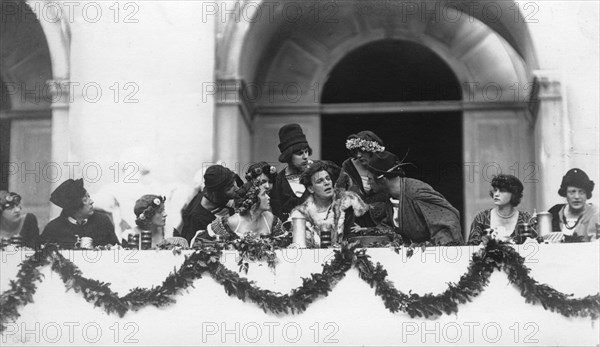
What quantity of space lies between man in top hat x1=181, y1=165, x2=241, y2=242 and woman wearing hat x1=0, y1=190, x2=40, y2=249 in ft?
5.13

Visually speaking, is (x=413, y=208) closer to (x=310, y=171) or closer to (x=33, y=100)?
(x=310, y=171)

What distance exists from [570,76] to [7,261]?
6522 mm

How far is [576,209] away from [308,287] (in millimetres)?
2980

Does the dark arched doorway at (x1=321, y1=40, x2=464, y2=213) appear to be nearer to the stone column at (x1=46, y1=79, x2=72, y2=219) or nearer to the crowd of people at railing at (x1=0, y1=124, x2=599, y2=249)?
the stone column at (x1=46, y1=79, x2=72, y2=219)

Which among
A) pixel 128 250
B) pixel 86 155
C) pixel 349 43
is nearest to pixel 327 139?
pixel 349 43

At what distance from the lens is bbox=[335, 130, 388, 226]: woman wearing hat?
11711 mm

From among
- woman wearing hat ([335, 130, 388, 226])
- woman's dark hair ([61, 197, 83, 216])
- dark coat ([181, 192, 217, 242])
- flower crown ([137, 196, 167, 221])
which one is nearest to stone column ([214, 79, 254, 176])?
dark coat ([181, 192, 217, 242])

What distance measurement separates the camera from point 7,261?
11.4 metres

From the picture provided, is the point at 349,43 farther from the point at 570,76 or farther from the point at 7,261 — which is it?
the point at 7,261

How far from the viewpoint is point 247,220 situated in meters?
11.7

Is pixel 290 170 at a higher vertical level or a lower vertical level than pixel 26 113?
lower

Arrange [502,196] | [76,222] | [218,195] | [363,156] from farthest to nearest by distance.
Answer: [76,222]
[218,195]
[502,196]
[363,156]

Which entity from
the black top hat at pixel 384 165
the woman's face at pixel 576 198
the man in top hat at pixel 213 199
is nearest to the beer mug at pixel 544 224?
the woman's face at pixel 576 198

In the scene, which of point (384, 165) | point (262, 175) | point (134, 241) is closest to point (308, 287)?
point (262, 175)
